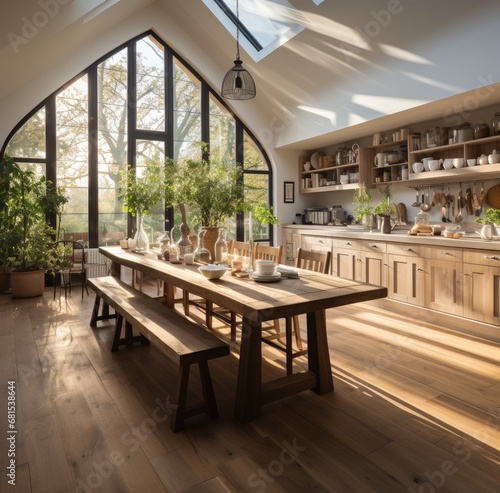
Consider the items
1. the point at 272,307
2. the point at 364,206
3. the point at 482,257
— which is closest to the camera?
the point at 272,307

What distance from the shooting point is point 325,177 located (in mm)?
6871

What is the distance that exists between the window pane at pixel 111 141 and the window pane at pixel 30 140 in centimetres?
80

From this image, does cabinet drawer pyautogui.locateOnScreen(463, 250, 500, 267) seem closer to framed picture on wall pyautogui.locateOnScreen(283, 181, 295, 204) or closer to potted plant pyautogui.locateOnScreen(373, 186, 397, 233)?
potted plant pyautogui.locateOnScreen(373, 186, 397, 233)

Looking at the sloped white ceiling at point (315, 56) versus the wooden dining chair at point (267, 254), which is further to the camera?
the sloped white ceiling at point (315, 56)

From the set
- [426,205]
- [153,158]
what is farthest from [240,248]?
[153,158]

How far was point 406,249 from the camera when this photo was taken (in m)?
4.45

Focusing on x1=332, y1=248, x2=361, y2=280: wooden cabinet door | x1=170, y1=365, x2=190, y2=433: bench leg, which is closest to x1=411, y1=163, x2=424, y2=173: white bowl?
x1=332, y1=248, x2=361, y2=280: wooden cabinet door

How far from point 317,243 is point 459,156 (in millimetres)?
2151

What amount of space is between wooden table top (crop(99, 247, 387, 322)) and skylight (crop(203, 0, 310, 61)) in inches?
Result: 143

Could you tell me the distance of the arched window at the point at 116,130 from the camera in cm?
603

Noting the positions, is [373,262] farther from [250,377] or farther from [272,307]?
[272,307]

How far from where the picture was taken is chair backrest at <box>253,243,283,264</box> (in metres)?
3.26

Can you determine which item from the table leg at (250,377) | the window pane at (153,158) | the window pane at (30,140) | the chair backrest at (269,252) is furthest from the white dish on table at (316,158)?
the table leg at (250,377)

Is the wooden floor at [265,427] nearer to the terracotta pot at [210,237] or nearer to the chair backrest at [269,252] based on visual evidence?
the chair backrest at [269,252]
